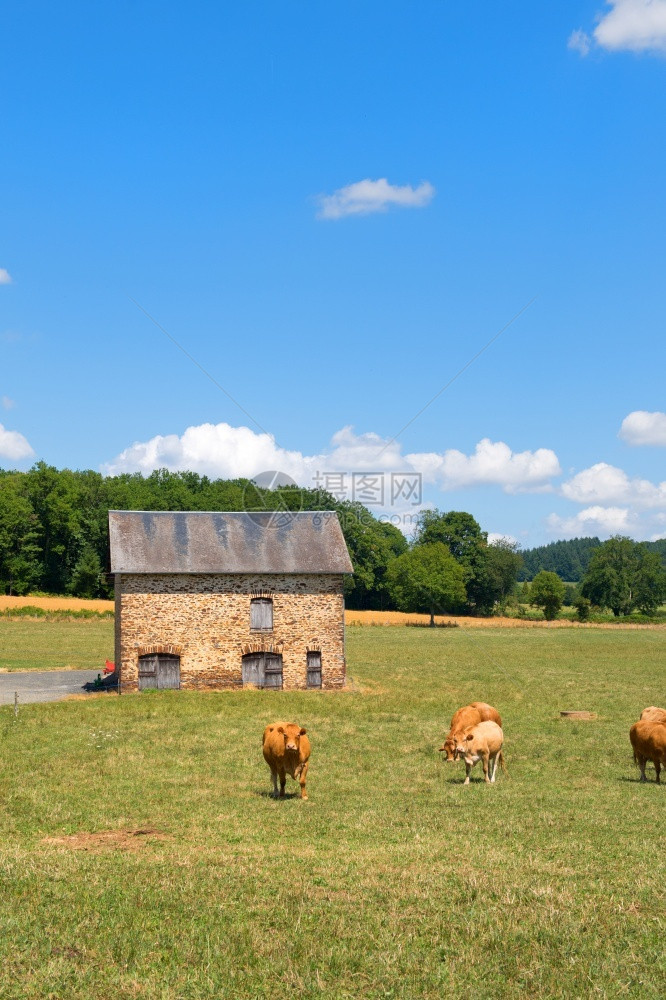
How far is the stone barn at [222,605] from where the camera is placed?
37594mm

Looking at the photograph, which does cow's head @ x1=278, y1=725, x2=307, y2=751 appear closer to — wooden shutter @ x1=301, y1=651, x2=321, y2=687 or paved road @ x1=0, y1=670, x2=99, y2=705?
paved road @ x1=0, y1=670, x2=99, y2=705

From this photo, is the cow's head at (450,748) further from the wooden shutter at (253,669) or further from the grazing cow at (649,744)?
the wooden shutter at (253,669)

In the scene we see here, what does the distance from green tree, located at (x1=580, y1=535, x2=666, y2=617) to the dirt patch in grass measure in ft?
353

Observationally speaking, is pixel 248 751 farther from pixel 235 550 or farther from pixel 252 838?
pixel 235 550

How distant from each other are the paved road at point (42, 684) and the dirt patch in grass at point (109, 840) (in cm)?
1975

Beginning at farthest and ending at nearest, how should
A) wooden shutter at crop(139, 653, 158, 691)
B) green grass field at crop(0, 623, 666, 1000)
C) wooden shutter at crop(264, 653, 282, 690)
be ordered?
wooden shutter at crop(264, 653, 282, 690) < wooden shutter at crop(139, 653, 158, 691) < green grass field at crop(0, 623, 666, 1000)

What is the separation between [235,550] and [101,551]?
218 ft

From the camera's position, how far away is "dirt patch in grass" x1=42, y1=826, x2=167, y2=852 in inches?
547

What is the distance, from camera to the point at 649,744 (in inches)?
770

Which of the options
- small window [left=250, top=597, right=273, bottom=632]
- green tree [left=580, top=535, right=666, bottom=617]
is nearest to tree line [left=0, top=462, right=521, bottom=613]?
green tree [left=580, top=535, right=666, bottom=617]

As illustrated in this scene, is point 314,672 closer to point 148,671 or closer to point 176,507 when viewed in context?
point 148,671

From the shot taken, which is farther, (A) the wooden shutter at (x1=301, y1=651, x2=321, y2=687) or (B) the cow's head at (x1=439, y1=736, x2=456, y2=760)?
(A) the wooden shutter at (x1=301, y1=651, x2=321, y2=687)

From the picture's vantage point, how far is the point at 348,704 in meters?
32.9

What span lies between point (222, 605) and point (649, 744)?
73.1 ft
